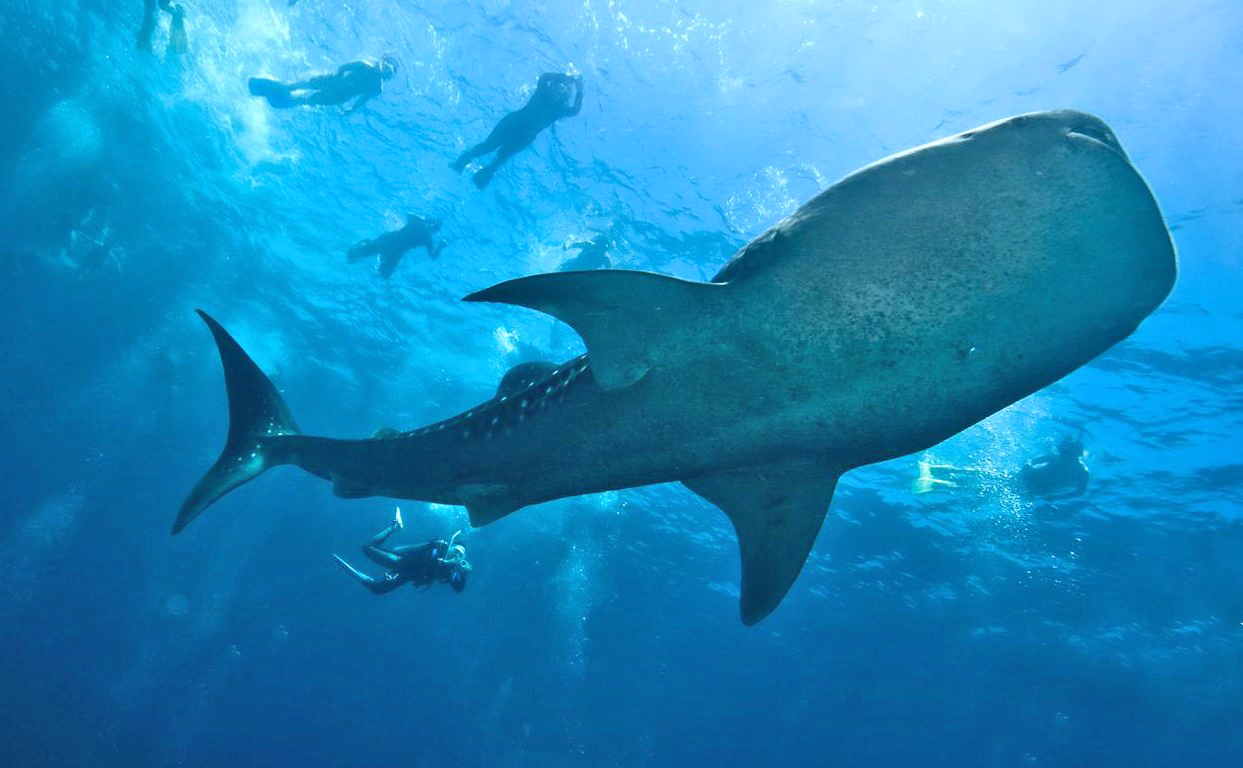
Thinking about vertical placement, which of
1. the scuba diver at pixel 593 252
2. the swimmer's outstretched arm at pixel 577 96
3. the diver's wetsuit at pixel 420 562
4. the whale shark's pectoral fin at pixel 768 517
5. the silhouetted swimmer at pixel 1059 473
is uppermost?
the swimmer's outstretched arm at pixel 577 96

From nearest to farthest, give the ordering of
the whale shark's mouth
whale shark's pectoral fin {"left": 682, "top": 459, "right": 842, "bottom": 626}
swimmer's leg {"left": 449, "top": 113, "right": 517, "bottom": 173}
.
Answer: the whale shark's mouth < whale shark's pectoral fin {"left": 682, "top": 459, "right": 842, "bottom": 626} < swimmer's leg {"left": 449, "top": 113, "right": 517, "bottom": 173}

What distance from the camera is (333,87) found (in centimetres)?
1623

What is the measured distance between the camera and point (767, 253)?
2.97m

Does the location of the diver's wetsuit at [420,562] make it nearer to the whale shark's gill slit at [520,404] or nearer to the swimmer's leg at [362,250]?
the swimmer's leg at [362,250]

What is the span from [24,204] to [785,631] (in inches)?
1787

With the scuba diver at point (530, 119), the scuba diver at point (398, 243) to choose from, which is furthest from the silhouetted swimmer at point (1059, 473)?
the scuba diver at point (398, 243)

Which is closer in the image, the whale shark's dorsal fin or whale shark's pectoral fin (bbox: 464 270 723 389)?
whale shark's pectoral fin (bbox: 464 270 723 389)

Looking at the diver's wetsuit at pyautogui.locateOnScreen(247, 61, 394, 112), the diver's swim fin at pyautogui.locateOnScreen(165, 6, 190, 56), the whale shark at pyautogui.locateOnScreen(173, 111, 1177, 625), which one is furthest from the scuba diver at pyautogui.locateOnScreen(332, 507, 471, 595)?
the diver's swim fin at pyautogui.locateOnScreen(165, 6, 190, 56)

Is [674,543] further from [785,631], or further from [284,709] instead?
[284,709]

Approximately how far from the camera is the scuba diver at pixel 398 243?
19.8 meters

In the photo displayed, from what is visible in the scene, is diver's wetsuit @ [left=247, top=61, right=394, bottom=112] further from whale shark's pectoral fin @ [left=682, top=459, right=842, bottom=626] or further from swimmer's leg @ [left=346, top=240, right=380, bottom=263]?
whale shark's pectoral fin @ [left=682, top=459, right=842, bottom=626]

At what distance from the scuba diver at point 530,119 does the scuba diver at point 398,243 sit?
3.41 meters

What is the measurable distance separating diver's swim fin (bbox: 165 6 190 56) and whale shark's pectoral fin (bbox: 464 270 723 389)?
62.7 feet

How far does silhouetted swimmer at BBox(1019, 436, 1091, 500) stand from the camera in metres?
19.2
